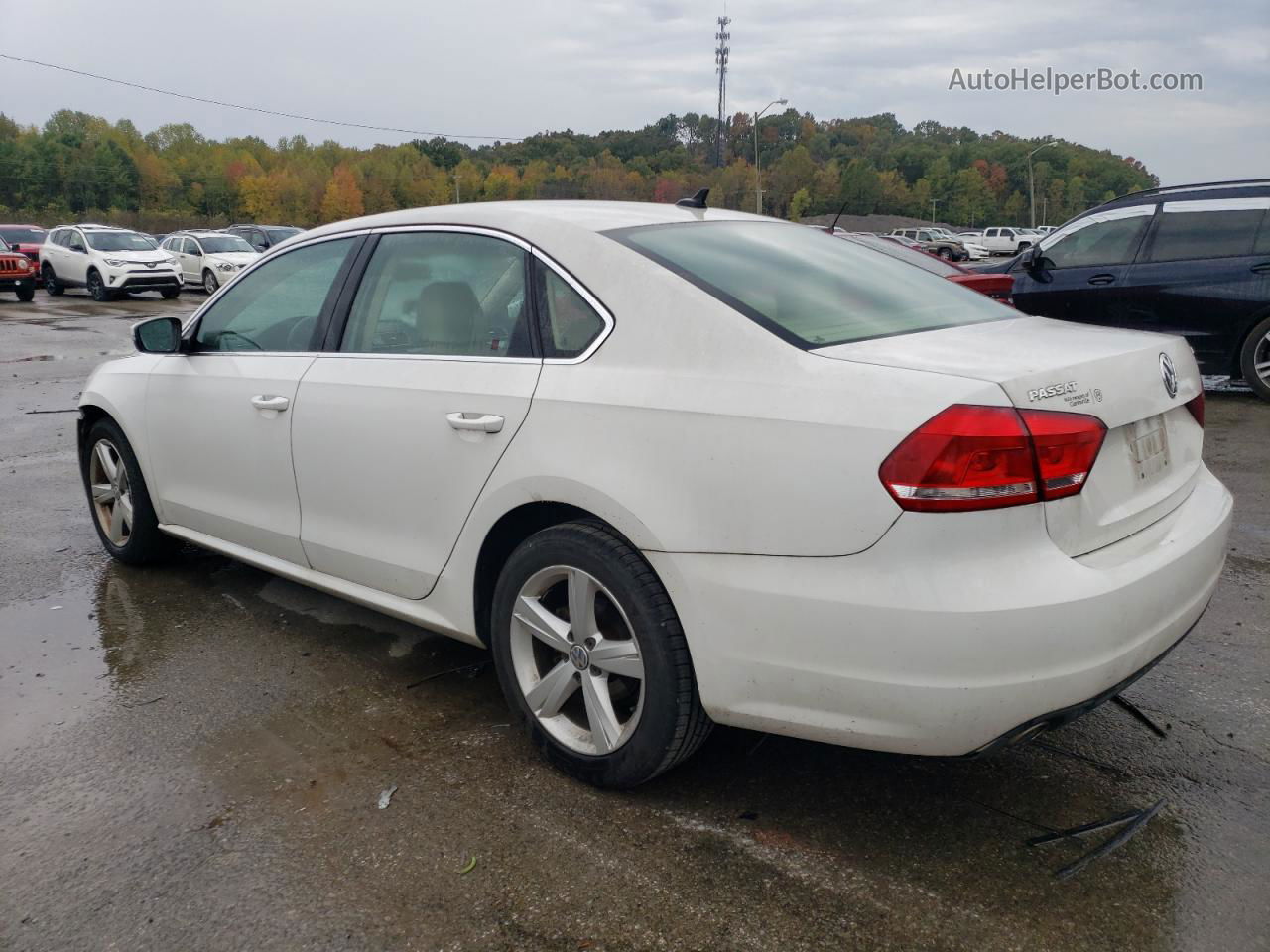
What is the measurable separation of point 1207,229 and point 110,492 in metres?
8.80

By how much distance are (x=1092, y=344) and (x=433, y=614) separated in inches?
80.2

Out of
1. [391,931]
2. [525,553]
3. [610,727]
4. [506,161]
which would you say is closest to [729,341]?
[525,553]

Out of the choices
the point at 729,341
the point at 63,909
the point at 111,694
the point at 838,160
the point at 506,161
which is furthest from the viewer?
the point at 838,160

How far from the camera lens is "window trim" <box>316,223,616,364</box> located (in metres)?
2.96

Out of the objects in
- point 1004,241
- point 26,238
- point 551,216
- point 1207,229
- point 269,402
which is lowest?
point 1004,241

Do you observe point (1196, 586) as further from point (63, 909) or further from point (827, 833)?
point (63, 909)

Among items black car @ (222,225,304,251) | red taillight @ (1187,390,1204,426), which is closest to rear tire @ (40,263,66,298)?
black car @ (222,225,304,251)

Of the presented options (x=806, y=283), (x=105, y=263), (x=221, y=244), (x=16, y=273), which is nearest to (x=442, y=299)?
(x=806, y=283)

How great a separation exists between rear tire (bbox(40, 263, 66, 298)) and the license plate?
2853cm

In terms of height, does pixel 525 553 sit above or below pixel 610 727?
above

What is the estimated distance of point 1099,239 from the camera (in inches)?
385

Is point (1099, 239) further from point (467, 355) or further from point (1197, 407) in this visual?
point (467, 355)

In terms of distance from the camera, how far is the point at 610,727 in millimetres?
2857

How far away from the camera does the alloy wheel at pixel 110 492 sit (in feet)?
15.9
